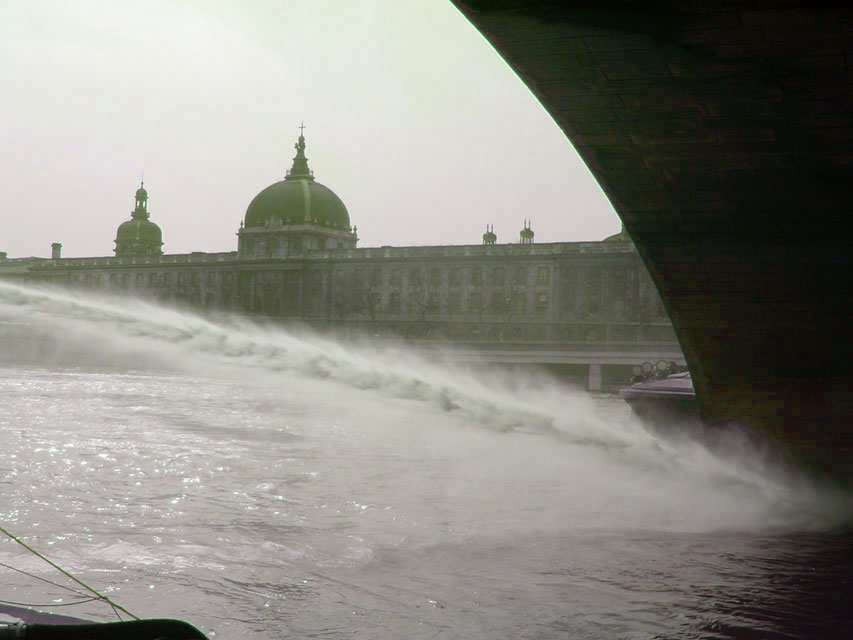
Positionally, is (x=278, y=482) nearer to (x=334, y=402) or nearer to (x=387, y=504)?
(x=387, y=504)

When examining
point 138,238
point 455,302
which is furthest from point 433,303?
point 138,238

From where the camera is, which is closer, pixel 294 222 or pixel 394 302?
pixel 394 302

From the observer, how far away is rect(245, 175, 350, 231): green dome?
13500cm

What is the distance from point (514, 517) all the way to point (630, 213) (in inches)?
206

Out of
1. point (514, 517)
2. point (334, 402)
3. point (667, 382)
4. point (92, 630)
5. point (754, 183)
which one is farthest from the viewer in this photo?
point (334, 402)

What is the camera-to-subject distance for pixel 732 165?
10.0 m

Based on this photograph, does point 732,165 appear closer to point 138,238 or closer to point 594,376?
point 594,376

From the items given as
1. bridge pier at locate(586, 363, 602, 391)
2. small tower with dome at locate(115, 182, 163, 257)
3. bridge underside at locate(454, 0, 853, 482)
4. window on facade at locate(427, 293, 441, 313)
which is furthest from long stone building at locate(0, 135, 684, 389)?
bridge underside at locate(454, 0, 853, 482)

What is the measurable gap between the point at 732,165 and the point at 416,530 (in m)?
6.07

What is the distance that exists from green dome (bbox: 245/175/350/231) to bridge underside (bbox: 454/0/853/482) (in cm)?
12226

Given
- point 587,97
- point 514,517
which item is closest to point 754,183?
point 587,97

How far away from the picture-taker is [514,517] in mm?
14289

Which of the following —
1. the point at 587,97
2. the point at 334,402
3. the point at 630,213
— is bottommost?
the point at 334,402

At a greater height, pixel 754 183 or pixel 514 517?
pixel 754 183
